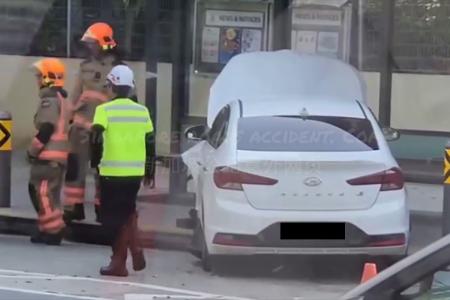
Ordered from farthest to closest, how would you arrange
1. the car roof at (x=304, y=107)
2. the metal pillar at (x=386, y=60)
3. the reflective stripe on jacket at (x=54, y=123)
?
the metal pillar at (x=386, y=60) < the reflective stripe on jacket at (x=54, y=123) < the car roof at (x=304, y=107)

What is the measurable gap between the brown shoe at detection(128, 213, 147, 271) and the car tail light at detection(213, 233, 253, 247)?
704 mm

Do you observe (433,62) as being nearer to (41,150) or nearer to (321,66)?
(321,66)

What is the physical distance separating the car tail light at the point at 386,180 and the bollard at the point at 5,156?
4090mm

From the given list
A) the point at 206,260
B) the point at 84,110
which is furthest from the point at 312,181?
the point at 84,110

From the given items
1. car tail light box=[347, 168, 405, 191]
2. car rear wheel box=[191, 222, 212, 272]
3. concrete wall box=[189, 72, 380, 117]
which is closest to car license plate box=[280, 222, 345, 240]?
car tail light box=[347, 168, 405, 191]

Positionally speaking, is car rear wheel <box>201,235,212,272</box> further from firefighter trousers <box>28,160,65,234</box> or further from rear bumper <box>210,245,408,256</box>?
firefighter trousers <box>28,160,65,234</box>

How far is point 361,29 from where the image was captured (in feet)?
40.5

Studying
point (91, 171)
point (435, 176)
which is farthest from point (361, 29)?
point (91, 171)

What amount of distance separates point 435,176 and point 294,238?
4.74 m

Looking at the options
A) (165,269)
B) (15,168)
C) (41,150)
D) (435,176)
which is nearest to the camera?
(165,269)

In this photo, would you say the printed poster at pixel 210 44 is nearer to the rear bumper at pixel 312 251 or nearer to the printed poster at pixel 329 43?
the printed poster at pixel 329 43

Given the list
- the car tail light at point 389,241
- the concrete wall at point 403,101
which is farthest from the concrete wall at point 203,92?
the car tail light at point 389,241

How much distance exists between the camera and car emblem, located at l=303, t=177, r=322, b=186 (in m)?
7.83

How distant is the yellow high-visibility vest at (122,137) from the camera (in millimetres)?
8078
